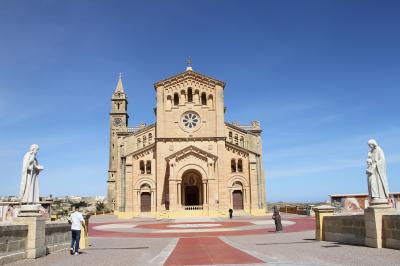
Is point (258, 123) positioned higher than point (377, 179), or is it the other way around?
point (258, 123)

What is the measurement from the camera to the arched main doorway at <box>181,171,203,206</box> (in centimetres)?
5347

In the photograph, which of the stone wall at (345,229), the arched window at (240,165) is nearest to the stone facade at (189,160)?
the arched window at (240,165)

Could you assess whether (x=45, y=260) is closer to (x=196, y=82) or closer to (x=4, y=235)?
(x=4, y=235)

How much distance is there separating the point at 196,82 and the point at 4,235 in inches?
1798

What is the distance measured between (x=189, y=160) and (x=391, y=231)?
37.9 metres

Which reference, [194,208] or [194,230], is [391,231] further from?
[194,208]

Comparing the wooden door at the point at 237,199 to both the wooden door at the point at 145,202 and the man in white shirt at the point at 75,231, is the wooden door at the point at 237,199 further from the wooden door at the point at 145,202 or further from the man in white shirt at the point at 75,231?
the man in white shirt at the point at 75,231

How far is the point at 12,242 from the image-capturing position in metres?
12.2

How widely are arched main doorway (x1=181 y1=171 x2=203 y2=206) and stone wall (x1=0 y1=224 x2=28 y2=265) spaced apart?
40.3 m

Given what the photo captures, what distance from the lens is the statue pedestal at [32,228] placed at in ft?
43.2

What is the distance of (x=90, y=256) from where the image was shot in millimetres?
14617

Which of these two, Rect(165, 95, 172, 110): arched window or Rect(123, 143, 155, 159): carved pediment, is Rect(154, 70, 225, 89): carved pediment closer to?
Rect(165, 95, 172, 110): arched window

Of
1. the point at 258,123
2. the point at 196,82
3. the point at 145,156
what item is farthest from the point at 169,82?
the point at 258,123

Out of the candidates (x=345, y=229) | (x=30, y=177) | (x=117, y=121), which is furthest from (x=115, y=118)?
(x=345, y=229)
